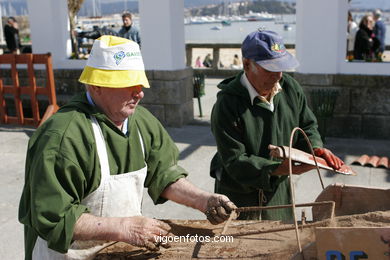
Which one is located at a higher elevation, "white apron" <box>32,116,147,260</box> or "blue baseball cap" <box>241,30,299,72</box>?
"blue baseball cap" <box>241,30,299,72</box>

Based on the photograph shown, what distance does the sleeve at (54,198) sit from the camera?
6.15ft

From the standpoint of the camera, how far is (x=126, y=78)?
6.68 ft

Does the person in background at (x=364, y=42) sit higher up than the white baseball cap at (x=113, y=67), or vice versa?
the white baseball cap at (x=113, y=67)

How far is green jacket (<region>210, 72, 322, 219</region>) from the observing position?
103 inches

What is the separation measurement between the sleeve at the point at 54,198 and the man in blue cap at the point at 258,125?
0.96 meters

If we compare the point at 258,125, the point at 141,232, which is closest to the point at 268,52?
the point at 258,125

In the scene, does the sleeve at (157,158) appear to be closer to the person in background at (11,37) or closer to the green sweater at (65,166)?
the green sweater at (65,166)

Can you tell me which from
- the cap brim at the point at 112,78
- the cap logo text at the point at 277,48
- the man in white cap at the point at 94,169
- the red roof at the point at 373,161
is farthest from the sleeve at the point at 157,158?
the red roof at the point at 373,161

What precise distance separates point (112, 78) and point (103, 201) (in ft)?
1.65

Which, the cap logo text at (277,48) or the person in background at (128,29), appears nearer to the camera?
the cap logo text at (277,48)

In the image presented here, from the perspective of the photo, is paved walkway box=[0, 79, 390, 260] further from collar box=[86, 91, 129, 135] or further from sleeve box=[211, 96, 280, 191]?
collar box=[86, 91, 129, 135]

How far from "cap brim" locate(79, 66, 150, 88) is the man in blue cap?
752 mm

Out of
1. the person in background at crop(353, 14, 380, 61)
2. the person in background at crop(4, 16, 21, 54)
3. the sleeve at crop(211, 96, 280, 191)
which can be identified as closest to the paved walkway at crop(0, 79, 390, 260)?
the sleeve at crop(211, 96, 280, 191)

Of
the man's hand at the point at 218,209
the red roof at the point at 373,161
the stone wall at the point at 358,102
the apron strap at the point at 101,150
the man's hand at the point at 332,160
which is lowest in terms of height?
the red roof at the point at 373,161
